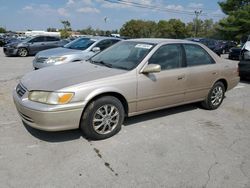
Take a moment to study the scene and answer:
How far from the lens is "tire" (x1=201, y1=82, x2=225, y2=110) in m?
5.58

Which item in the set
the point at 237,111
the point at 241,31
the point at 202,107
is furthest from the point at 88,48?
the point at 241,31

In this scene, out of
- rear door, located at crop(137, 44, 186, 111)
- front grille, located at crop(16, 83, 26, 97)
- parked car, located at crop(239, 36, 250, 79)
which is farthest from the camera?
parked car, located at crop(239, 36, 250, 79)

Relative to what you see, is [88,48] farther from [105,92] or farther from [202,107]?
[105,92]

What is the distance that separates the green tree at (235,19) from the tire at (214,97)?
33.9 metres

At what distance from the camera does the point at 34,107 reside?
3541mm


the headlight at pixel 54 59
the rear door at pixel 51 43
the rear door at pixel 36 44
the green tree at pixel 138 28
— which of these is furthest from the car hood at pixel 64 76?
the green tree at pixel 138 28

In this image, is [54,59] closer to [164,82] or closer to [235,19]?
[164,82]

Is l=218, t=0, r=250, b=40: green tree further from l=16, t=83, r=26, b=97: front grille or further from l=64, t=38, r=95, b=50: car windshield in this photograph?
l=16, t=83, r=26, b=97: front grille

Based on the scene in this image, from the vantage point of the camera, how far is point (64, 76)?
4016 mm

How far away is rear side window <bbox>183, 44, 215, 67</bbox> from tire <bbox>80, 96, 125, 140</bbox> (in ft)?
6.01

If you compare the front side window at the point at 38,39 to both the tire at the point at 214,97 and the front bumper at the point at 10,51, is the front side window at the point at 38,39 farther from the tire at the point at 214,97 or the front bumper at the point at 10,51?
the tire at the point at 214,97

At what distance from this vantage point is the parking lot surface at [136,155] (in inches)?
118

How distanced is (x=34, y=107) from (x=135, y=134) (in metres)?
1.63

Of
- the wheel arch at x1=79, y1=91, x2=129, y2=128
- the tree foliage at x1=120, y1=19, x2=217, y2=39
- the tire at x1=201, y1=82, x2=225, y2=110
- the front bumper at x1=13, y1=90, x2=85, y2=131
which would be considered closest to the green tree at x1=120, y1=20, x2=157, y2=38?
the tree foliage at x1=120, y1=19, x2=217, y2=39
